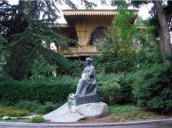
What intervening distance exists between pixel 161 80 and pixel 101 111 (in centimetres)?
276

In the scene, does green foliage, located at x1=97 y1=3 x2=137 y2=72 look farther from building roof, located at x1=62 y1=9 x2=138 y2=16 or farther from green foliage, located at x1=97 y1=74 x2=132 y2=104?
green foliage, located at x1=97 y1=74 x2=132 y2=104

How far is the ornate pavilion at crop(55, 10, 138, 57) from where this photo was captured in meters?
33.4

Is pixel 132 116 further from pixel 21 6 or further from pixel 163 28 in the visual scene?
pixel 21 6

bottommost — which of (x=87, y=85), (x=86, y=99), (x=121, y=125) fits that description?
(x=121, y=125)

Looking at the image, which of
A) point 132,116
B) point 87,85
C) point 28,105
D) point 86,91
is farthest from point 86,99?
point 28,105

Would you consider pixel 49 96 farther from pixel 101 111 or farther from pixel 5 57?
pixel 101 111

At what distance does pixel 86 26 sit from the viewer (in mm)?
35219

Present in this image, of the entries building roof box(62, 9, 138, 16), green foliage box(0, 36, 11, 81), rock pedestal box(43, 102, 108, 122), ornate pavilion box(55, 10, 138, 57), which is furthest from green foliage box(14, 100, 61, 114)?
building roof box(62, 9, 138, 16)

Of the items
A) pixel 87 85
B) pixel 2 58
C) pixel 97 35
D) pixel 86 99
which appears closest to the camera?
pixel 86 99

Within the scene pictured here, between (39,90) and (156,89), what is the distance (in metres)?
8.68

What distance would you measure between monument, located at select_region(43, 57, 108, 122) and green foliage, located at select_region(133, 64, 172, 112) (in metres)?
1.73

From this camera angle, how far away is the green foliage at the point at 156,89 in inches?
601

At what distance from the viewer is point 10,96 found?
888 inches

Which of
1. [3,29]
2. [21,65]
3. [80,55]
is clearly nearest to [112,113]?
[21,65]
